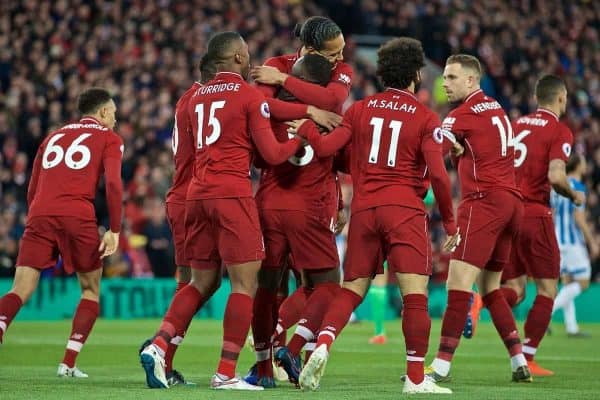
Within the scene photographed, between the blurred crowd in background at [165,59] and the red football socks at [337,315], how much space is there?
32.4 ft

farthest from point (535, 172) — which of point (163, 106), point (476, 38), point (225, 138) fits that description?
point (476, 38)

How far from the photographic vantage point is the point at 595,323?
760 inches

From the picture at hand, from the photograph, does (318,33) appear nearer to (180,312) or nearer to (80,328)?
(180,312)

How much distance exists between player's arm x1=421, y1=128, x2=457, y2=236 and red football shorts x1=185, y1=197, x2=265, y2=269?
4.04 feet

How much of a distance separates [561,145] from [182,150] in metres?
3.41

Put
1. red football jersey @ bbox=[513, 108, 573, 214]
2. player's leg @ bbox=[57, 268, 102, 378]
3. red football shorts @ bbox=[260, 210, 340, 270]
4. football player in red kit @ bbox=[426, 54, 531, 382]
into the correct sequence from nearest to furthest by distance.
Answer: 1. red football shorts @ bbox=[260, 210, 340, 270]
2. football player in red kit @ bbox=[426, 54, 531, 382]
3. player's leg @ bbox=[57, 268, 102, 378]
4. red football jersey @ bbox=[513, 108, 573, 214]

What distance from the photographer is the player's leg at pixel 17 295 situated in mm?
9172

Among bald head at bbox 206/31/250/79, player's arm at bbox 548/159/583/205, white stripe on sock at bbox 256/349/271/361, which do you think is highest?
bald head at bbox 206/31/250/79

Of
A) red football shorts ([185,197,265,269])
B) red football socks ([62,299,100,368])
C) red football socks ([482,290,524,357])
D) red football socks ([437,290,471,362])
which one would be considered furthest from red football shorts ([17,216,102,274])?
red football socks ([482,290,524,357])

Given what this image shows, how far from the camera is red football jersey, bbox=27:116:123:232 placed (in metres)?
9.50

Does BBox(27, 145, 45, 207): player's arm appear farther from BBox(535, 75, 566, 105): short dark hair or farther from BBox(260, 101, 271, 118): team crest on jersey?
BBox(535, 75, 566, 105): short dark hair

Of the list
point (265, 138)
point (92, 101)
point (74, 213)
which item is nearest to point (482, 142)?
point (265, 138)

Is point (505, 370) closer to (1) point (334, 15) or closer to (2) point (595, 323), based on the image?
(2) point (595, 323)

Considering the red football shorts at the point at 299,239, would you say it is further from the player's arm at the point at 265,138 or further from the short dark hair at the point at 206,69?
the short dark hair at the point at 206,69
